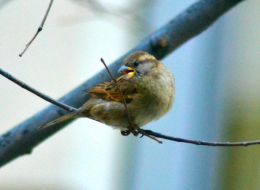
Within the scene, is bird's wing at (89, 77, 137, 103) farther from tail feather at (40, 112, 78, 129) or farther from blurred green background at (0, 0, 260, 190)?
blurred green background at (0, 0, 260, 190)

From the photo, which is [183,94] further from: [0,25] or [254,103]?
[0,25]

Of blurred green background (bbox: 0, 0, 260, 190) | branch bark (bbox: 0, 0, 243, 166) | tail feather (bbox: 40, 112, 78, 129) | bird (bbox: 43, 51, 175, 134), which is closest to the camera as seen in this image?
bird (bbox: 43, 51, 175, 134)

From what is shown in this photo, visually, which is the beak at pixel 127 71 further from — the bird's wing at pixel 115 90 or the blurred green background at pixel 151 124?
the blurred green background at pixel 151 124

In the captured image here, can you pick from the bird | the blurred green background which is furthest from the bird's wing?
the blurred green background

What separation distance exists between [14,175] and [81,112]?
3.99 meters

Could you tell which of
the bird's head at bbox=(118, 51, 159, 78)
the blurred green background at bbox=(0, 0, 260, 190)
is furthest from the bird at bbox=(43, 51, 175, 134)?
the blurred green background at bbox=(0, 0, 260, 190)

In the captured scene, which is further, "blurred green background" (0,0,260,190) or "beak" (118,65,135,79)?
"blurred green background" (0,0,260,190)

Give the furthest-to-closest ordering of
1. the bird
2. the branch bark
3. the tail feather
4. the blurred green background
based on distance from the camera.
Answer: the blurred green background → the branch bark → the tail feather → the bird

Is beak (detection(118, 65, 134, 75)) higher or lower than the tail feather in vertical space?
higher

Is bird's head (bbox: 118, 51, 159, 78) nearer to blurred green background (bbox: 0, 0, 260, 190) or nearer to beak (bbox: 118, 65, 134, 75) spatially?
beak (bbox: 118, 65, 134, 75)

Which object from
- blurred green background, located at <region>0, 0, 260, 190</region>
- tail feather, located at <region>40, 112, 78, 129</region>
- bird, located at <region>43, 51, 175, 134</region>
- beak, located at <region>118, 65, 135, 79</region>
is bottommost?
tail feather, located at <region>40, 112, 78, 129</region>

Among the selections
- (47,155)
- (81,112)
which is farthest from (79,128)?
(81,112)

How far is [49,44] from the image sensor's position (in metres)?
7.48

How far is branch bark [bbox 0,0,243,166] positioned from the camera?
3656 millimetres
